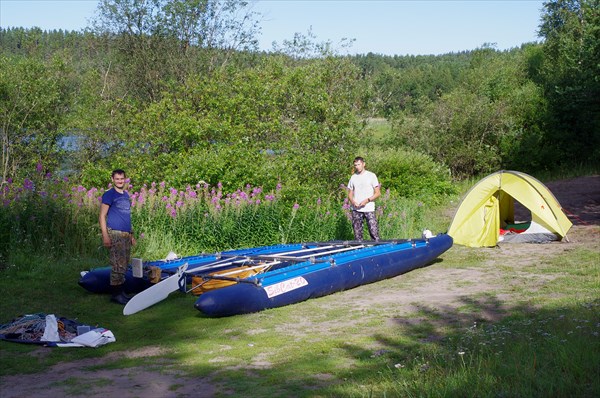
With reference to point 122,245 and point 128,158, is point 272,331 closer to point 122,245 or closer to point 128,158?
point 122,245

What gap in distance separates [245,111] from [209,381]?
12538 mm

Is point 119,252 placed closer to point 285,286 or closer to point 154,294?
point 154,294

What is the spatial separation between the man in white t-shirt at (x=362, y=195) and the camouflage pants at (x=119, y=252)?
4.53m

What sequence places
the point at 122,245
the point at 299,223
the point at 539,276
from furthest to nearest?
1. the point at 299,223
2. the point at 539,276
3. the point at 122,245

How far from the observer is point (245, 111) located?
59.1 ft

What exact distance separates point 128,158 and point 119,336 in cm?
1024

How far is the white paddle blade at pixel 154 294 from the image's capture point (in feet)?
28.4

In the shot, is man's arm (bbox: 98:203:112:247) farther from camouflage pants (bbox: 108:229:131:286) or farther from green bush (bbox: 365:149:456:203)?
green bush (bbox: 365:149:456:203)

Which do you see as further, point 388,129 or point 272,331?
point 388,129

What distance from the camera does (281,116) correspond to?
19078mm

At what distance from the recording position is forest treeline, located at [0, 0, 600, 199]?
55.2 feet

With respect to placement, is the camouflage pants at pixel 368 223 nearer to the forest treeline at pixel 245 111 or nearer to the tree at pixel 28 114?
the forest treeline at pixel 245 111

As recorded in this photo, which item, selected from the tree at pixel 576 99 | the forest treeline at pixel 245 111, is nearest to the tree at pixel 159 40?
the forest treeline at pixel 245 111

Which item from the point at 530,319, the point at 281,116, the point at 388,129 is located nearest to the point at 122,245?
the point at 530,319
